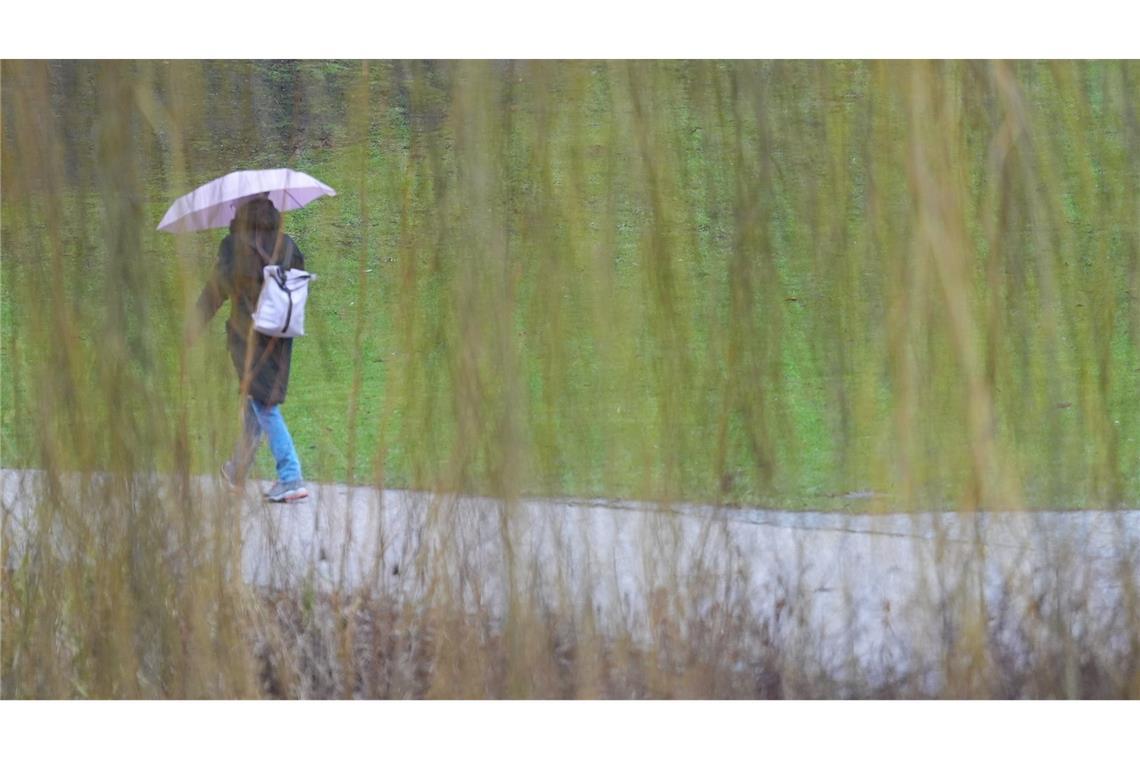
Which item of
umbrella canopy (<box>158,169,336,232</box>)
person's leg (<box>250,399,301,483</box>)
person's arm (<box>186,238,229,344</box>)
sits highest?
umbrella canopy (<box>158,169,336,232</box>)

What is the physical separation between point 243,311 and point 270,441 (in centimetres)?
48

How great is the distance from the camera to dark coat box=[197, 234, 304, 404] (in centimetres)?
403

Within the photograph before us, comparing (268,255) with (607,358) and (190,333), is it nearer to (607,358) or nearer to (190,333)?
(190,333)

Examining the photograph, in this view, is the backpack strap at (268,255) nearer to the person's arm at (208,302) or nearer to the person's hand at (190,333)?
the person's arm at (208,302)

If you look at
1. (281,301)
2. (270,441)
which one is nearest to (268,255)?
(281,301)

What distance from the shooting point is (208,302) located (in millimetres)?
4027

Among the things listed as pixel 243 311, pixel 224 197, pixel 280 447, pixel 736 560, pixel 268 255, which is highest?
pixel 224 197

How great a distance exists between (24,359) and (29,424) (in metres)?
0.18

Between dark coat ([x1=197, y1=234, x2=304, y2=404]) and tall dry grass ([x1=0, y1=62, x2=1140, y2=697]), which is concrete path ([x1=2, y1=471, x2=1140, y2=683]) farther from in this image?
dark coat ([x1=197, y1=234, x2=304, y2=404])

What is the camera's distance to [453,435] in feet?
12.9

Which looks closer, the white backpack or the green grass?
the green grass

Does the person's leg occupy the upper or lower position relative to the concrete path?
upper

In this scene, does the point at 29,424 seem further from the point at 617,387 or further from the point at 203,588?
the point at 617,387

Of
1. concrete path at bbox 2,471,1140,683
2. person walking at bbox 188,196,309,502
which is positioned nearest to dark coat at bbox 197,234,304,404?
person walking at bbox 188,196,309,502
